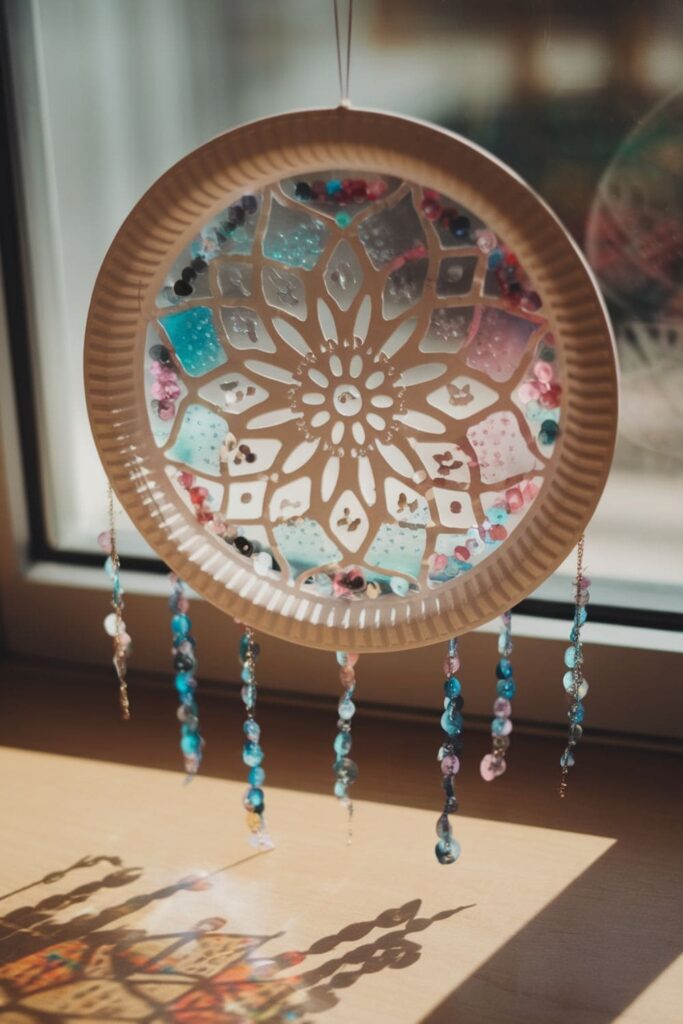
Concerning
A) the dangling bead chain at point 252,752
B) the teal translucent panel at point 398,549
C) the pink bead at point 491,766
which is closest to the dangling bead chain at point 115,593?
the dangling bead chain at point 252,752

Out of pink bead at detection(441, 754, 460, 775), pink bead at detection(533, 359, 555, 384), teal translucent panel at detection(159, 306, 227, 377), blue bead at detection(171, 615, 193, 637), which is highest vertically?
→ teal translucent panel at detection(159, 306, 227, 377)

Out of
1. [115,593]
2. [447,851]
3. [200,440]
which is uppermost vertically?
[200,440]

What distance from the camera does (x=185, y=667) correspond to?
956 mm

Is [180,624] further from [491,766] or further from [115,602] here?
[491,766]

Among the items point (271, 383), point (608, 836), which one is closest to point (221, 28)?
point (271, 383)

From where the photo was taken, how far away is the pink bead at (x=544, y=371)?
79cm

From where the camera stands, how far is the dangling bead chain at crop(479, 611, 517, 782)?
2.89 ft

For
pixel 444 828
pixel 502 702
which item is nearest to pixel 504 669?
pixel 502 702

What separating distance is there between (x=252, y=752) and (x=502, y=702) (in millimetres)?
209

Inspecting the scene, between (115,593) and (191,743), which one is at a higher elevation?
(115,593)

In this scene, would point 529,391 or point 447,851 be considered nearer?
point 529,391

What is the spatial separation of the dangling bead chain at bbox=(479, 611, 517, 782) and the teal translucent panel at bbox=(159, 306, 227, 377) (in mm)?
293

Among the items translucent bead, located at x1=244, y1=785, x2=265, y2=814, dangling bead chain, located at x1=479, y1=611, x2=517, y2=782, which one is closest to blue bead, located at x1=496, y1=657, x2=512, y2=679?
dangling bead chain, located at x1=479, y1=611, x2=517, y2=782

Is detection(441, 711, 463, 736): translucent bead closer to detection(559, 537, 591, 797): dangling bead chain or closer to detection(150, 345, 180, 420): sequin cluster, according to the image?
detection(559, 537, 591, 797): dangling bead chain
